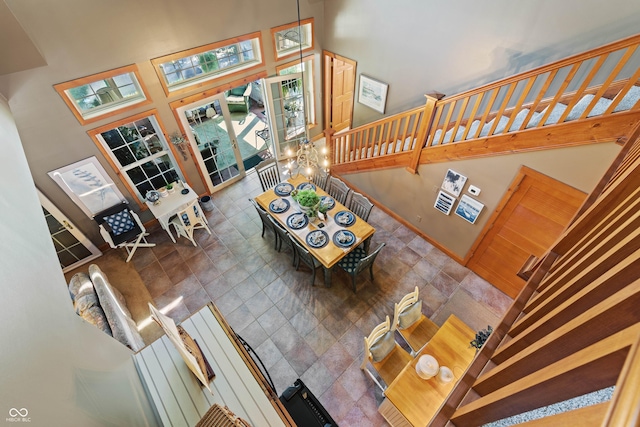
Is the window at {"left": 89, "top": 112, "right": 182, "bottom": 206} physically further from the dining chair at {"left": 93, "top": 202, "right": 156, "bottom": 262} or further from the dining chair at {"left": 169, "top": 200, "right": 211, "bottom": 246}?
the dining chair at {"left": 169, "top": 200, "right": 211, "bottom": 246}

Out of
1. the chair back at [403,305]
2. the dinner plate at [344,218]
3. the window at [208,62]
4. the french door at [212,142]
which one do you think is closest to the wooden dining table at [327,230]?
the dinner plate at [344,218]

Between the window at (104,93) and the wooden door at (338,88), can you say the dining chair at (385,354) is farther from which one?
the wooden door at (338,88)

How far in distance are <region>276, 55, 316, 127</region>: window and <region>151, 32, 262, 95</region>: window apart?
0.61 metres

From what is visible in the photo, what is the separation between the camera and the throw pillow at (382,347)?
2.91 m

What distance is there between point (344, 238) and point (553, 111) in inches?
108

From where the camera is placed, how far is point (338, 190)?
15.4 feet

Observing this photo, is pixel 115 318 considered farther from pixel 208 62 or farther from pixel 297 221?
pixel 208 62

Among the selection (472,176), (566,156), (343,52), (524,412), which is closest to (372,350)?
(524,412)

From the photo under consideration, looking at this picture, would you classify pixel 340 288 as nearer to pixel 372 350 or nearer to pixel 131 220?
pixel 372 350

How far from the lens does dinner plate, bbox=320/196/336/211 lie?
4.32m

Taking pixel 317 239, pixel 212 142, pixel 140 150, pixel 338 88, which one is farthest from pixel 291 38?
pixel 317 239

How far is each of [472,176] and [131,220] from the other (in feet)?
17.0

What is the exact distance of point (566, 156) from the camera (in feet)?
9.01

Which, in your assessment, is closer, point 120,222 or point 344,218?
point 344,218
